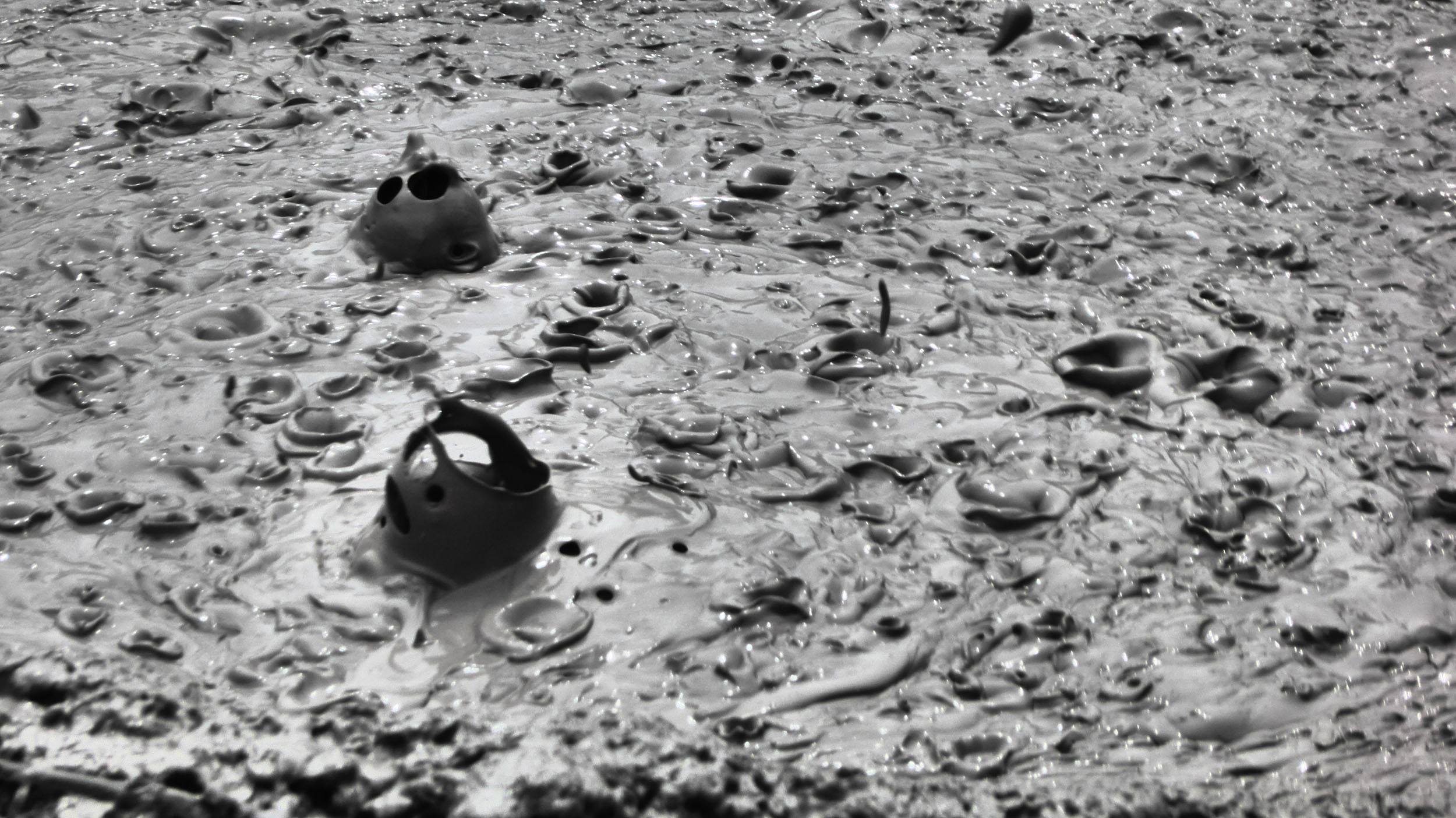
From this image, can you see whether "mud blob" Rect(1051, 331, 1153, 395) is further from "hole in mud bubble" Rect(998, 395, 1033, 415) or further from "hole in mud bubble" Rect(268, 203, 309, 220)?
"hole in mud bubble" Rect(268, 203, 309, 220)

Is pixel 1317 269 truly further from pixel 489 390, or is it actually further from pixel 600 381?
pixel 489 390

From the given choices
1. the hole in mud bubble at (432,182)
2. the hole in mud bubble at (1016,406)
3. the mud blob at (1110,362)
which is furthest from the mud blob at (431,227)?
the mud blob at (1110,362)

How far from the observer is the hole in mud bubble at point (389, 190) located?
3959 mm

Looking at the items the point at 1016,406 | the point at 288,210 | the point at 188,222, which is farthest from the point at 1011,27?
the point at 188,222

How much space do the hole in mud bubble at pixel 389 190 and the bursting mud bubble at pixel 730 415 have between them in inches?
1.6

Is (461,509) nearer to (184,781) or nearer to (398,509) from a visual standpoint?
(398,509)

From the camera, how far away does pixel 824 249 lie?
13.3ft

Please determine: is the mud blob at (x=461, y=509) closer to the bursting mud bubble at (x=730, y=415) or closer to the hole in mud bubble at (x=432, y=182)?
the bursting mud bubble at (x=730, y=415)

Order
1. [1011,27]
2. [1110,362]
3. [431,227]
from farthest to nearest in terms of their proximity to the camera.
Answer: [1011,27] < [431,227] < [1110,362]

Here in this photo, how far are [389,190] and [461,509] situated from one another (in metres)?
1.48

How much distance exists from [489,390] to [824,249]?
1.15 meters

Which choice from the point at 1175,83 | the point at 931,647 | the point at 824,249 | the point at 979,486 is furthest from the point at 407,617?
the point at 1175,83

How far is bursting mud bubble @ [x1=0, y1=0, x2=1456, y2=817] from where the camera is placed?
2.38m

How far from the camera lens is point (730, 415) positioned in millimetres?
3344
